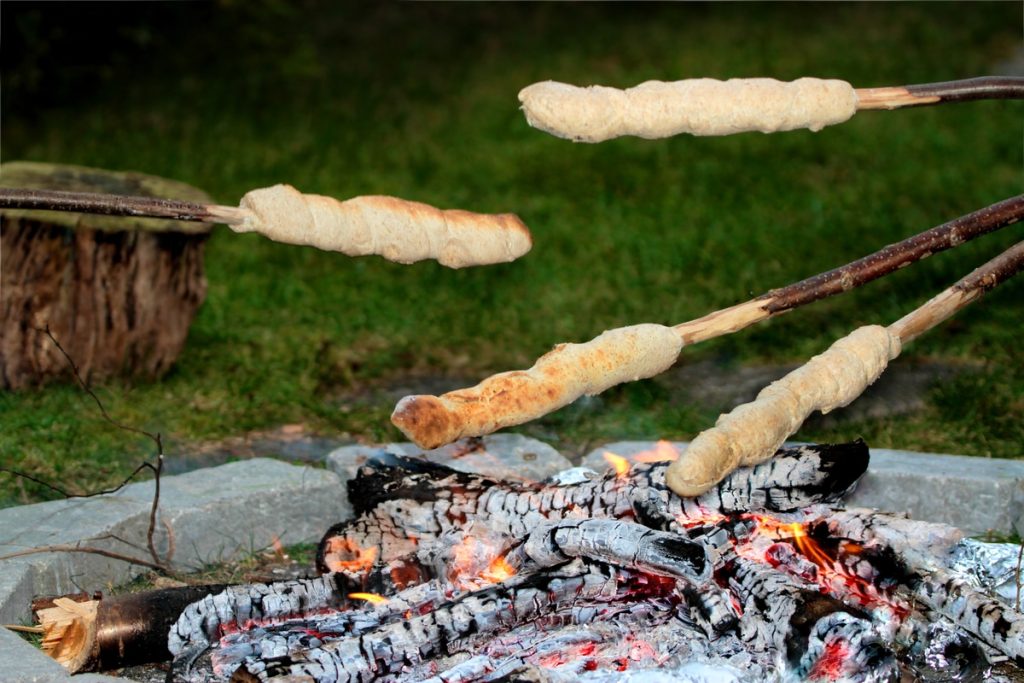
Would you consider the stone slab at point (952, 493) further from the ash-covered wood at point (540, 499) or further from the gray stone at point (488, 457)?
the gray stone at point (488, 457)

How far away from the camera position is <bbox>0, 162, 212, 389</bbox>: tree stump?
195 inches

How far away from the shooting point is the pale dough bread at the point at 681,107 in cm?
274

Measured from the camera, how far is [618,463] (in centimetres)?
Answer: 389

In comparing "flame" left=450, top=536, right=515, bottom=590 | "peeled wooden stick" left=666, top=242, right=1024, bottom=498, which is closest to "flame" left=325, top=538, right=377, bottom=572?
"flame" left=450, top=536, right=515, bottom=590

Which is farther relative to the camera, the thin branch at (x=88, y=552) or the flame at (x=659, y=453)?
the flame at (x=659, y=453)

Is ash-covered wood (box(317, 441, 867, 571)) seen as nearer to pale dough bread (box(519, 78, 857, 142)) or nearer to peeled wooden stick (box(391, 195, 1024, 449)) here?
peeled wooden stick (box(391, 195, 1024, 449))

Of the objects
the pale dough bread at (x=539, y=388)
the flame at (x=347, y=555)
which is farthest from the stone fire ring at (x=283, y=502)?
the pale dough bread at (x=539, y=388)

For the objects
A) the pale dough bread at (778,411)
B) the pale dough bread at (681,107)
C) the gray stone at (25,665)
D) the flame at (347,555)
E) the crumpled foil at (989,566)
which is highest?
the pale dough bread at (681,107)

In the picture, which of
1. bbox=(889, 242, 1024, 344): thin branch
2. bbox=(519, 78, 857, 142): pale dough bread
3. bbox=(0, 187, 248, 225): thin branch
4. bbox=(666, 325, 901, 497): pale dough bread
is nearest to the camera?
bbox=(0, 187, 248, 225): thin branch

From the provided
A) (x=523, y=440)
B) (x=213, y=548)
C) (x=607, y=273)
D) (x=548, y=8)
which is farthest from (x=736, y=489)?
(x=548, y=8)

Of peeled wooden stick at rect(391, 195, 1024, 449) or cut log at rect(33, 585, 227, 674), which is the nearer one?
peeled wooden stick at rect(391, 195, 1024, 449)

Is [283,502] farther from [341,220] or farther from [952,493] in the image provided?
[952,493]

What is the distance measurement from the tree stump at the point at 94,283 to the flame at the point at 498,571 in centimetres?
218

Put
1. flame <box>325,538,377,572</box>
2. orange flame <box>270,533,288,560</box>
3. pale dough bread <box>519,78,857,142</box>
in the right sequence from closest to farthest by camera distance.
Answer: pale dough bread <box>519,78,857,142</box>
flame <box>325,538,377,572</box>
orange flame <box>270,533,288,560</box>
